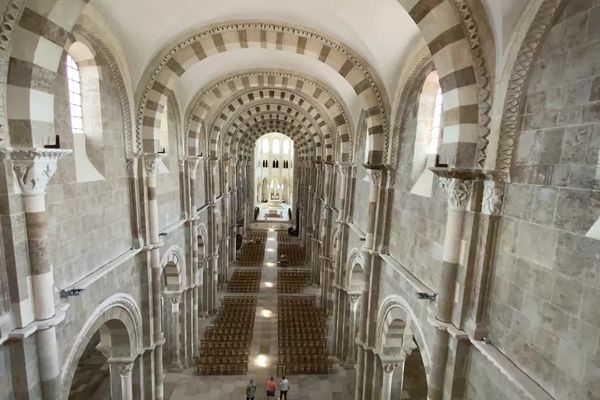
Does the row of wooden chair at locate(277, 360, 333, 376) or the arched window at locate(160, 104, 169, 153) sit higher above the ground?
the arched window at locate(160, 104, 169, 153)

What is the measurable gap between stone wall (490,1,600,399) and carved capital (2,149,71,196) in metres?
6.10

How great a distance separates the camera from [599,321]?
10.3 ft

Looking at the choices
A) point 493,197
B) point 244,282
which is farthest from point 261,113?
point 493,197

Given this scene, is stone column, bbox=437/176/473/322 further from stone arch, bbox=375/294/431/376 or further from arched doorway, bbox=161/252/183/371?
arched doorway, bbox=161/252/183/371

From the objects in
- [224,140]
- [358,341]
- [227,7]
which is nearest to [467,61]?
[227,7]

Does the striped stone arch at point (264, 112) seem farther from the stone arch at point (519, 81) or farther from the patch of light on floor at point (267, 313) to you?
the stone arch at point (519, 81)

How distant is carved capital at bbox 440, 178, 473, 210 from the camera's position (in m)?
4.80

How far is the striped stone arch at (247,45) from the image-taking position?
813cm

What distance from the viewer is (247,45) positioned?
8.65 m

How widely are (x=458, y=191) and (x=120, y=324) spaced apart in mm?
7997

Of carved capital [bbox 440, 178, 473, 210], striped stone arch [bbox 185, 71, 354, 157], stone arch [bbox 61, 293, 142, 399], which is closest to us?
carved capital [bbox 440, 178, 473, 210]

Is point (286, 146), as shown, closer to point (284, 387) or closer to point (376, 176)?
point (284, 387)

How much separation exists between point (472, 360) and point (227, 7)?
26.6ft

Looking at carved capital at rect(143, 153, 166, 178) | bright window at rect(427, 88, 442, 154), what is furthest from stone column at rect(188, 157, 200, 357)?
bright window at rect(427, 88, 442, 154)
